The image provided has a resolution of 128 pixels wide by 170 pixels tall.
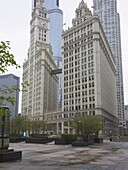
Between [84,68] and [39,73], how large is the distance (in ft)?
136

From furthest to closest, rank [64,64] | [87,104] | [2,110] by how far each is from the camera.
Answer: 1. [64,64]
2. [87,104]
3. [2,110]

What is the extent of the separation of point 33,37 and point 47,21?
1800 cm

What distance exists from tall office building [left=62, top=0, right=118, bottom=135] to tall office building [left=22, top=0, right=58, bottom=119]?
22791 millimetres

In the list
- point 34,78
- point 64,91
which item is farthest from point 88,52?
point 34,78

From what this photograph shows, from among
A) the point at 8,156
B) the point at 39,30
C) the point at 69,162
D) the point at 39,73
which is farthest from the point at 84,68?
the point at 8,156

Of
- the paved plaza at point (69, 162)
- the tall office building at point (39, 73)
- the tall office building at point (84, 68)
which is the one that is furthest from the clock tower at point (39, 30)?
the paved plaza at point (69, 162)

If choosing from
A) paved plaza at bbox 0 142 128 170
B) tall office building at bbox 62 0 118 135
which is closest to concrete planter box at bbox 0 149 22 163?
paved plaza at bbox 0 142 128 170

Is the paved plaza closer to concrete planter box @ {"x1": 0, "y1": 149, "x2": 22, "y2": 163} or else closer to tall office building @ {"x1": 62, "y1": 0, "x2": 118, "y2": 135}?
concrete planter box @ {"x1": 0, "y1": 149, "x2": 22, "y2": 163}

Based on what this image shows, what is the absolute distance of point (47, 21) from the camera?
558ft

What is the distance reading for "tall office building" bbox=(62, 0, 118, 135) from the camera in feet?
346

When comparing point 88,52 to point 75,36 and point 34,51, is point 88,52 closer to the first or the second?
point 75,36

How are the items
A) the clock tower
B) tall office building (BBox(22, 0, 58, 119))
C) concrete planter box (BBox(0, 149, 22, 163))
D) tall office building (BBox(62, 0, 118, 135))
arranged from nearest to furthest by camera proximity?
concrete planter box (BBox(0, 149, 22, 163))
tall office building (BBox(62, 0, 118, 135))
tall office building (BBox(22, 0, 58, 119))
the clock tower

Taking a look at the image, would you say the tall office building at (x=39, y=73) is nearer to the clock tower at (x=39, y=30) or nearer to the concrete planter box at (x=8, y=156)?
the clock tower at (x=39, y=30)

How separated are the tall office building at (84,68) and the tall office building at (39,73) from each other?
2279cm
